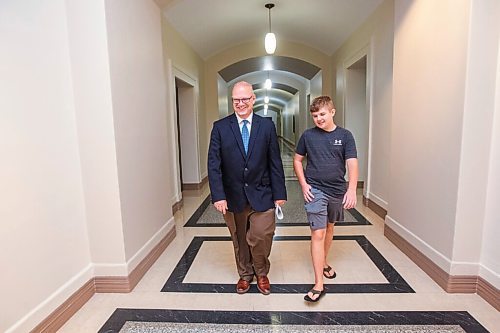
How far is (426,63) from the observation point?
255cm

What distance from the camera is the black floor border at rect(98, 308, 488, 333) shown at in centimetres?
191

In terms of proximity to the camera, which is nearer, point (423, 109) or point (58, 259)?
point (58, 259)

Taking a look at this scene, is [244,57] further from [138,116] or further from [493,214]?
[493,214]

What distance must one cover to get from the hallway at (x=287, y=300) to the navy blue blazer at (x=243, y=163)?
A: 0.67m

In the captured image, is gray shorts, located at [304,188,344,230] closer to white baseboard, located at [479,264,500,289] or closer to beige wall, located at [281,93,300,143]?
white baseboard, located at [479,264,500,289]

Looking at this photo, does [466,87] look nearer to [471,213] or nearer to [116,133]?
[471,213]

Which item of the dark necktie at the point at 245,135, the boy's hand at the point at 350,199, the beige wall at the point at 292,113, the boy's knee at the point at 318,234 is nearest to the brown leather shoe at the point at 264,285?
the boy's knee at the point at 318,234

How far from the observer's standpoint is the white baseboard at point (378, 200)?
3.92 metres

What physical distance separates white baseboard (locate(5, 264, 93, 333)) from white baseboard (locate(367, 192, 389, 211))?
3.17 m

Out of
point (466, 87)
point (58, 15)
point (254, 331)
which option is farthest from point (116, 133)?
point (466, 87)

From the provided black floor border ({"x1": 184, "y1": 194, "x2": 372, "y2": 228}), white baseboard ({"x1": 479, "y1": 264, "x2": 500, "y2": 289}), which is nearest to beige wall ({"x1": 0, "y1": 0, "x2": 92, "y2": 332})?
black floor border ({"x1": 184, "y1": 194, "x2": 372, "y2": 228})

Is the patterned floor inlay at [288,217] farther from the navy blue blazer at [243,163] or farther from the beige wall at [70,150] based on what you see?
the navy blue blazer at [243,163]

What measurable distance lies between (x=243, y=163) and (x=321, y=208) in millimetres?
604

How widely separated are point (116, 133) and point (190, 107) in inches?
141
